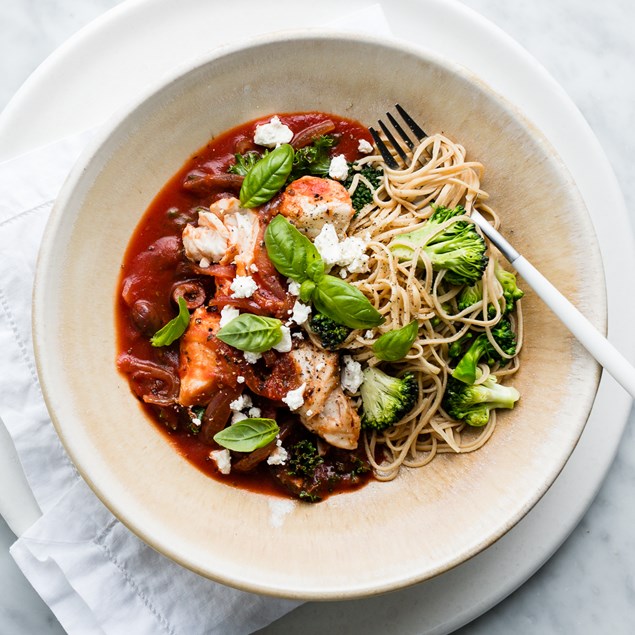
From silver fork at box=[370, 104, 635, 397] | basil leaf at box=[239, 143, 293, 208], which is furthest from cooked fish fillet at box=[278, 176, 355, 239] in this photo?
silver fork at box=[370, 104, 635, 397]

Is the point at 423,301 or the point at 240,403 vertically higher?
the point at 423,301

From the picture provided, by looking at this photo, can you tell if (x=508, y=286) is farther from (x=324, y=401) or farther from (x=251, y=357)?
(x=251, y=357)

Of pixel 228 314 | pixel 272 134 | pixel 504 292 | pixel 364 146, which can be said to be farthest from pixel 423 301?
pixel 272 134

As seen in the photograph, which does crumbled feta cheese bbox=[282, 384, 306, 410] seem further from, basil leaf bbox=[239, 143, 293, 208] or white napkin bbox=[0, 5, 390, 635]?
white napkin bbox=[0, 5, 390, 635]

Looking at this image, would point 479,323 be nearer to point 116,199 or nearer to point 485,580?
point 485,580


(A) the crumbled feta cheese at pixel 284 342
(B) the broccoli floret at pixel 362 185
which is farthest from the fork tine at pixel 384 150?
(A) the crumbled feta cheese at pixel 284 342
